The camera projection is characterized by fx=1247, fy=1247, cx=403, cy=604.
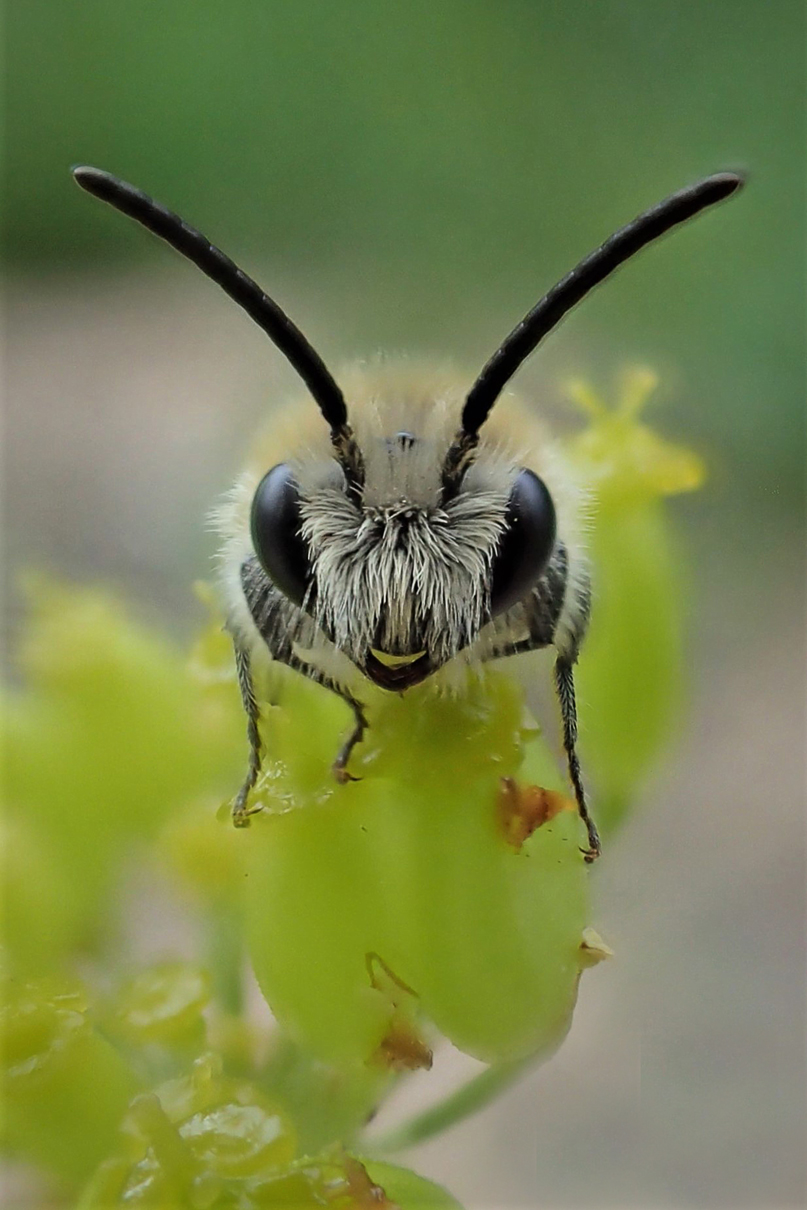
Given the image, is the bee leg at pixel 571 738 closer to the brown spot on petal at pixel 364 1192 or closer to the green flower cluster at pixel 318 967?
the green flower cluster at pixel 318 967

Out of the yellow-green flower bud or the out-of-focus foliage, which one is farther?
the out-of-focus foliage

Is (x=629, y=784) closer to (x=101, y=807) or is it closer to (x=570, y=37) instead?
(x=101, y=807)

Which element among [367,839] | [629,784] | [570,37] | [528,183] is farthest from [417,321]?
[367,839]

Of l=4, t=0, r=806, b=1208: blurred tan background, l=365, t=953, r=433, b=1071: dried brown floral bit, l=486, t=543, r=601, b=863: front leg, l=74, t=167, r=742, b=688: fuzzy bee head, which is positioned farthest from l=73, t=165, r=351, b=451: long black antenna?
l=4, t=0, r=806, b=1208: blurred tan background

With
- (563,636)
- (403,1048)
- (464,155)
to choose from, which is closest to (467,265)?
(464,155)

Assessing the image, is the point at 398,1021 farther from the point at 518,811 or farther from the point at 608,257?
the point at 608,257

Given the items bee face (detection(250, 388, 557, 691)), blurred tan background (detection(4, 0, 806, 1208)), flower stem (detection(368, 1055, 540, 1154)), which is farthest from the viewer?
blurred tan background (detection(4, 0, 806, 1208))

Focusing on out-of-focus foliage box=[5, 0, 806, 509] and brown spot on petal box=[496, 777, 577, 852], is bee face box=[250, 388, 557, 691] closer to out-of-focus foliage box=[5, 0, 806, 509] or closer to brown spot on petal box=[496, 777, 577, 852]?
brown spot on petal box=[496, 777, 577, 852]

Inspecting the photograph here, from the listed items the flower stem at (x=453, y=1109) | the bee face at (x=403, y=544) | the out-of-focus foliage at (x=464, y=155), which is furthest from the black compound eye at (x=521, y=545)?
the out-of-focus foliage at (x=464, y=155)
